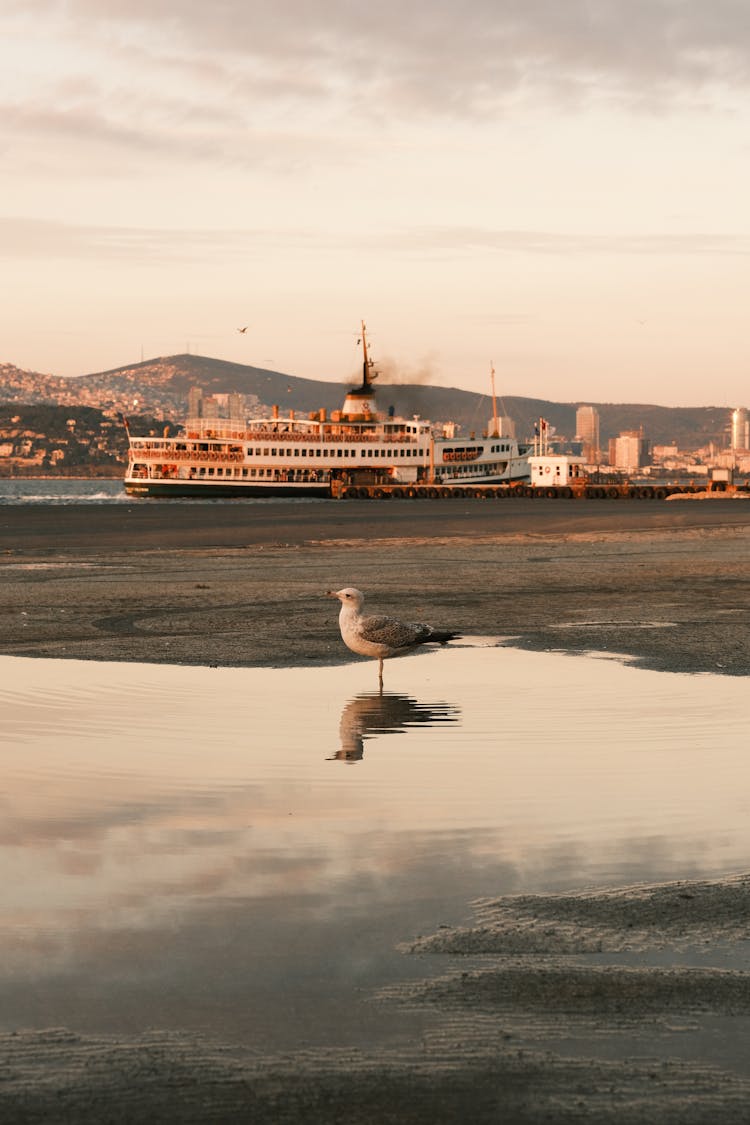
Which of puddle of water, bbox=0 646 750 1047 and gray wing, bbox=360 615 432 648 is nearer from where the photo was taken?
puddle of water, bbox=0 646 750 1047

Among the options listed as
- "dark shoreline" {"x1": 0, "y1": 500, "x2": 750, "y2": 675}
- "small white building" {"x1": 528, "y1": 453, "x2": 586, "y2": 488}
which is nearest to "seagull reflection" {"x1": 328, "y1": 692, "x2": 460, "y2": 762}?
"dark shoreline" {"x1": 0, "y1": 500, "x2": 750, "y2": 675}

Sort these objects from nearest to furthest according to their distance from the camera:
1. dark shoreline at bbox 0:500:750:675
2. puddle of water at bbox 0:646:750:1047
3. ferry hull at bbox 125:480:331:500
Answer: puddle of water at bbox 0:646:750:1047 → dark shoreline at bbox 0:500:750:675 → ferry hull at bbox 125:480:331:500

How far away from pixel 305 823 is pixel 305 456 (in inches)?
5498

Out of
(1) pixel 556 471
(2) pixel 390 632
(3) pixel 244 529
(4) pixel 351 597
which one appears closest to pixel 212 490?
(1) pixel 556 471

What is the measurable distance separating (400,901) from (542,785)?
268 cm

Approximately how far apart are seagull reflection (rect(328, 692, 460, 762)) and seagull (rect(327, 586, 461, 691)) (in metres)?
0.53

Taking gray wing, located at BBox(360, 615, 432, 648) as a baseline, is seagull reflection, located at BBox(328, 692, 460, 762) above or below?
below

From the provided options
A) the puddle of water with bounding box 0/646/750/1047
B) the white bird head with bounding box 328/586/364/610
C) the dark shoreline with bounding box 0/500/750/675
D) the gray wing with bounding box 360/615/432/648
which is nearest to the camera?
the puddle of water with bounding box 0/646/750/1047

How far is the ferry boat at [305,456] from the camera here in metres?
141

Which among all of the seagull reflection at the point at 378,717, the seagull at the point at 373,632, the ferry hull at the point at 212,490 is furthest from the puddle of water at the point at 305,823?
the ferry hull at the point at 212,490

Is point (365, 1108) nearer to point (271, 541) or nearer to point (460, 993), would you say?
point (460, 993)

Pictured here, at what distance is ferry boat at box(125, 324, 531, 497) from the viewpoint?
141 m

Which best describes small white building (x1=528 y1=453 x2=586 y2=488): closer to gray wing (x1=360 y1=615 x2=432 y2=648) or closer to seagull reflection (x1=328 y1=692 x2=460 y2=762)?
gray wing (x1=360 y1=615 x2=432 y2=648)

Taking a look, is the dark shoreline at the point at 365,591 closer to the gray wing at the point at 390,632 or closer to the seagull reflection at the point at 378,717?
the gray wing at the point at 390,632
